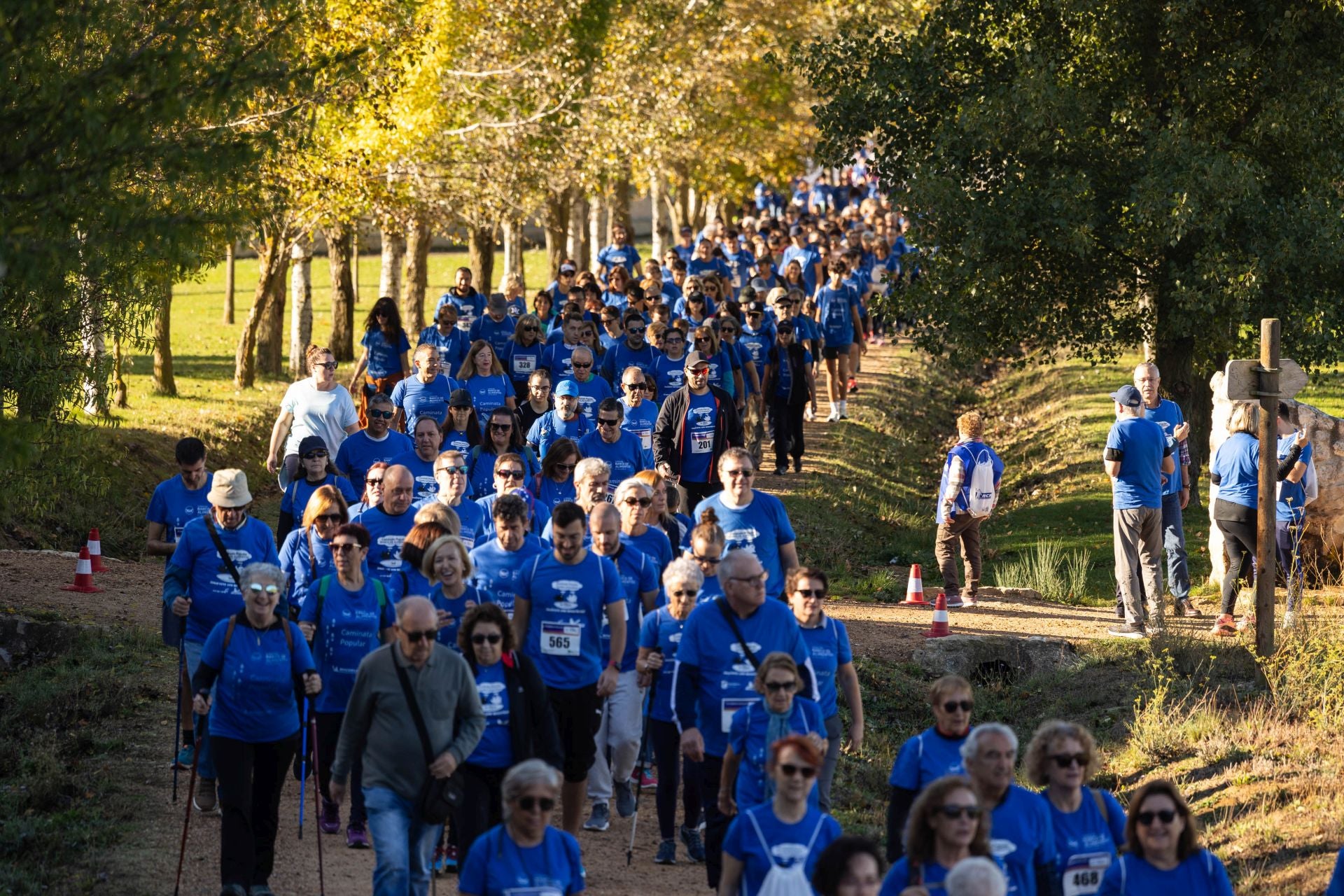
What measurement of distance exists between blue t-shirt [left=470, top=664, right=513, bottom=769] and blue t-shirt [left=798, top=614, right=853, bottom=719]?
160 centimetres

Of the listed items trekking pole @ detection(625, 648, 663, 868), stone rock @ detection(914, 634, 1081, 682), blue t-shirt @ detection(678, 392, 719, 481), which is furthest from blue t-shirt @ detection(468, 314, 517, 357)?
trekking pole @ detection(625, 648, 663, 868)

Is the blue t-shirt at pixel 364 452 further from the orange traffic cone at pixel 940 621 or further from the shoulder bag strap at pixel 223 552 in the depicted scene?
the orange traffic cone at pixel 940 621

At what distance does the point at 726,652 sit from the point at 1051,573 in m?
10.2

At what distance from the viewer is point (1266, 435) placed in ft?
47.7

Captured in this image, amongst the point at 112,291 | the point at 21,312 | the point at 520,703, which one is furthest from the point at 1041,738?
the point at 112,291

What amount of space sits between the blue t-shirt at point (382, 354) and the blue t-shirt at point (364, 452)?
5053 mm

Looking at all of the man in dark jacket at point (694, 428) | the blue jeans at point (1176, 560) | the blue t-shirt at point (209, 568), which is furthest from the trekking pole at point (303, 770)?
the blue jeans at point (1176, 560)

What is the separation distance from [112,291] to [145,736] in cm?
478

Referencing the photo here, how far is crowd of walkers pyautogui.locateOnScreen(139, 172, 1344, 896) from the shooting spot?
7.08 meters

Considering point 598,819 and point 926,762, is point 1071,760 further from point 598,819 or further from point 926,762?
point 598,819

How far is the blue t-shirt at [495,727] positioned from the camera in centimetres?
862

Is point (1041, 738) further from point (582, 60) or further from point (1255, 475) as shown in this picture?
point (582, 60)

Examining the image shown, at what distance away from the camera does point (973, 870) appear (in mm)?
6164

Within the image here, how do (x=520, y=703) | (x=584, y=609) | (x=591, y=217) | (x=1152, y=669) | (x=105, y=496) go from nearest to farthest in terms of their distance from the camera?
1. (x=520, y=703)
2. (x=584, y=609)
3. (x=1152, y=669)
4. (x=105, y=496)
5. (x=591, y=217)
